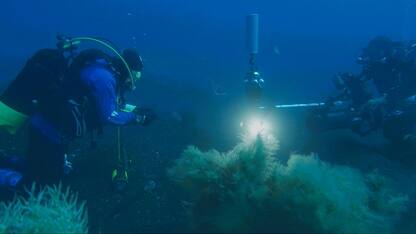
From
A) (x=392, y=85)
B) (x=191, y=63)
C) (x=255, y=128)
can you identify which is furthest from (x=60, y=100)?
(x=191, y=63)

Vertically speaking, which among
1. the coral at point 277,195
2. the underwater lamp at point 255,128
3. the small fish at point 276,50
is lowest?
the coral at point 277,195

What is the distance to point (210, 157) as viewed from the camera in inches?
223

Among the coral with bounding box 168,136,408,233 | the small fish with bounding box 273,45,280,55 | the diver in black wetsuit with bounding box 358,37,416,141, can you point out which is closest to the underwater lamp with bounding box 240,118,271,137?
the coral with bounding box 168,136,408,233

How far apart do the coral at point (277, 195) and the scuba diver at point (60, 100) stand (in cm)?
166

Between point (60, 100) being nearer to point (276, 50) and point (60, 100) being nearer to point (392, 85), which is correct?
point (392, 85)

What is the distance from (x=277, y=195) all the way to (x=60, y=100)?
3.47 metres

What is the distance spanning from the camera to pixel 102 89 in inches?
216

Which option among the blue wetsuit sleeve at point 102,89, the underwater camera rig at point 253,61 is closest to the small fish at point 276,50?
the underwater camera rig at point 253,61

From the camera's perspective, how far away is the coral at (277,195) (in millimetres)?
4758

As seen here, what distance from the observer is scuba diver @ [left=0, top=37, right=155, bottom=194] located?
5.57 meters

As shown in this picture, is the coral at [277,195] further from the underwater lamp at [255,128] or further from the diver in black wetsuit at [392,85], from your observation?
the diver in black wetsuit at [392,85]

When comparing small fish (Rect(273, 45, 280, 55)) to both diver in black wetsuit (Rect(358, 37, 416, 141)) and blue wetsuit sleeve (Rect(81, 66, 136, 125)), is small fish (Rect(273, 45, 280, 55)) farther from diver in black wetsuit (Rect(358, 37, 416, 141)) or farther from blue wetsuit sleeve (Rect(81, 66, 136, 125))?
blue wetsuit sleeve (Rect(81, 66, 136, 125))

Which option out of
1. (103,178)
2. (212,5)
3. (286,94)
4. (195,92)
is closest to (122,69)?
(103,178)

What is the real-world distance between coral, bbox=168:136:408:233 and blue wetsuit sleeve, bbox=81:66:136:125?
1433 millimetres
